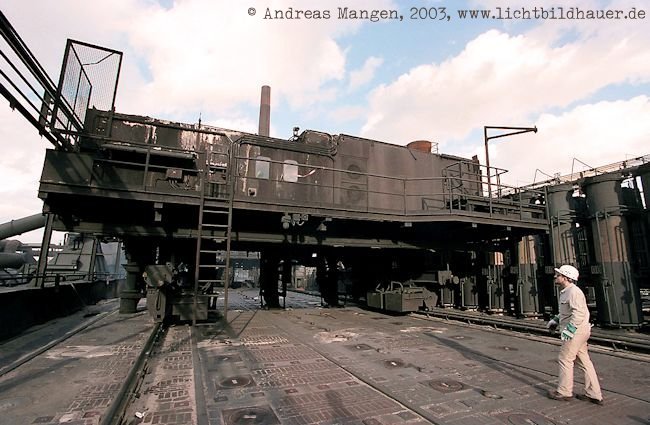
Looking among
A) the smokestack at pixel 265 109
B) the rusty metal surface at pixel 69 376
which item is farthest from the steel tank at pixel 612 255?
the smokestack at pixel 265 109

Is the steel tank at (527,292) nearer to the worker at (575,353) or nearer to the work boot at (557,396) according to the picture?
the worker at (575,353)

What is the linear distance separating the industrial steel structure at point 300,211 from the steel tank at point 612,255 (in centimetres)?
3

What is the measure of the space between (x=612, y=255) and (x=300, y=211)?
881cm

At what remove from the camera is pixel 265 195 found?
33.6 feet

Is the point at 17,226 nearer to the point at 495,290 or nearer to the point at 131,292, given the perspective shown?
the point at 131,292

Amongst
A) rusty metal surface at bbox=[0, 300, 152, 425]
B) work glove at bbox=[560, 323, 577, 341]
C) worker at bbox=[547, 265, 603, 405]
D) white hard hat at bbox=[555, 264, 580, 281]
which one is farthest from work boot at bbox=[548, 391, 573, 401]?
rusty metal surface at bbox=[0, 300, 152, 425]

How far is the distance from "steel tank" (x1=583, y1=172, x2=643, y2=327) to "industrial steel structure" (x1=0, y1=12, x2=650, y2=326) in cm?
3

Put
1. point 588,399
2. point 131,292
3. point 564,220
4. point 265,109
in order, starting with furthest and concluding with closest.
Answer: point 265,109 < point 564,220 < point 131,292 < point 588,399

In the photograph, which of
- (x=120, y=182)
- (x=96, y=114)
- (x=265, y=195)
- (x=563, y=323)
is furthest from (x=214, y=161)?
(x=563, y=323)

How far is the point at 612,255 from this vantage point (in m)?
9.53

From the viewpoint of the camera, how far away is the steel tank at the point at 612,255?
8.96m

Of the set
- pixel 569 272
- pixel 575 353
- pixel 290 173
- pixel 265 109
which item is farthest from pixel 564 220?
pixel 265 109

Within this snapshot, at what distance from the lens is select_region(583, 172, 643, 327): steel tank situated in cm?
896

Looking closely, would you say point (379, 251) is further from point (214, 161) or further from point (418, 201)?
point (214, 161)
